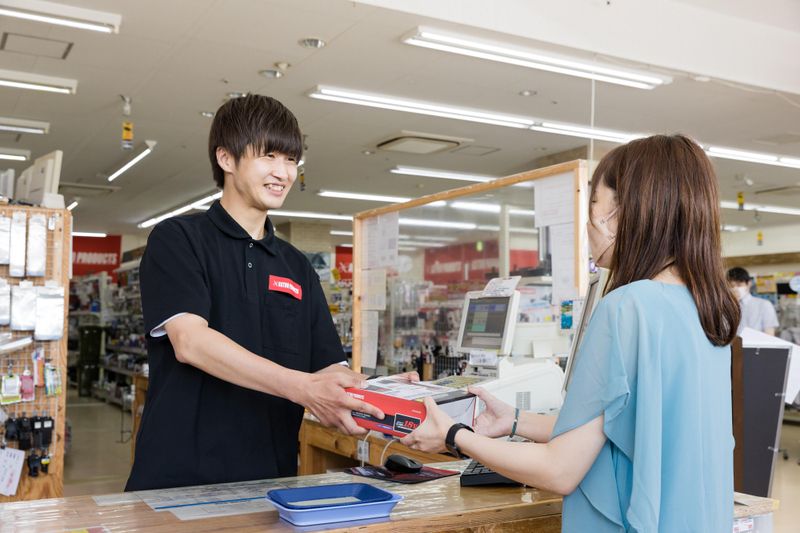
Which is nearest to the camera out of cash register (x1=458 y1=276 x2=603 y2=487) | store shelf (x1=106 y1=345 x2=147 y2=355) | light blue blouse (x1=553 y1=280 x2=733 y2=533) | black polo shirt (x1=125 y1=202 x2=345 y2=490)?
light blue blouse (x1=553 y1=280 x2=733 y2=533)

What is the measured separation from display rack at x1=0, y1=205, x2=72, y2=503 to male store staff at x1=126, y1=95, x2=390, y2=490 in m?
3.01

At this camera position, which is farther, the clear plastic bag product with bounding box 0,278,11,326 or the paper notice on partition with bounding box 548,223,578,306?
the clear plastic bag product with bounding box 0,278,11,326

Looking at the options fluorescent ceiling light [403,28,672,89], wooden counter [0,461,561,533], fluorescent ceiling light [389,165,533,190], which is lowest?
wooden counter [0,461,561,533]

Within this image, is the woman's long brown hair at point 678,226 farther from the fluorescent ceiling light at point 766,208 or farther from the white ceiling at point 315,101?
the fluorescent ceiling light at point 766,208

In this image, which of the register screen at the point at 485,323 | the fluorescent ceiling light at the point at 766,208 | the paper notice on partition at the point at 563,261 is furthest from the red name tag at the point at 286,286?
the fluorescent ceiling light at the point at 766,208

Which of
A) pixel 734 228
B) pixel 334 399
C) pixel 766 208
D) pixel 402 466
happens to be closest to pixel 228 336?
pixel 334 399

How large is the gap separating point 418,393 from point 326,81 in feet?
18.4

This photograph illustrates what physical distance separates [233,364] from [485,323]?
172 centimetres

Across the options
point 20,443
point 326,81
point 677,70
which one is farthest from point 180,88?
point 677,70

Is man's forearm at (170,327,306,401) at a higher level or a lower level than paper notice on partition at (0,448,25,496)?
higher

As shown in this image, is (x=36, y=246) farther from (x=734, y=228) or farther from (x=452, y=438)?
(x=734, y=228)

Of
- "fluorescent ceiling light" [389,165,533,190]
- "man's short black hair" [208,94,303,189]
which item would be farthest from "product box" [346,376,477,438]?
"fluorescent ceiling light" [389,165,533,190]

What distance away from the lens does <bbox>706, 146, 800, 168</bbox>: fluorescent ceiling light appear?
30.8 ft

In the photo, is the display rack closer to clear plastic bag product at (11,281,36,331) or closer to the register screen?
clear plastic bag product at (11,281,36,331)
